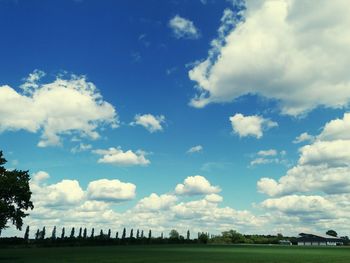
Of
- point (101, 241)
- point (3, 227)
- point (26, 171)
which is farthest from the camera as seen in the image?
point (101, 241)

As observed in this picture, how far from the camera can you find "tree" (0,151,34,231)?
63250mm

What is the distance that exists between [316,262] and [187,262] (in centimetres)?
1462

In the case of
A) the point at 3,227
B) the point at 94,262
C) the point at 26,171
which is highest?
the point at 26,171

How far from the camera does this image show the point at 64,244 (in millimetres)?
139000

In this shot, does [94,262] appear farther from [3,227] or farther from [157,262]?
[3,227]

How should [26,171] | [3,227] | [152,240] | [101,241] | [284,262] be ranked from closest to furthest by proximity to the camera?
[284,262] < [3,227] < [26,171] < [101,241] < [152,240]

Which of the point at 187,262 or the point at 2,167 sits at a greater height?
the point at 2,167

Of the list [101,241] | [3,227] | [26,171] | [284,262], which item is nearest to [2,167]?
[26,171]

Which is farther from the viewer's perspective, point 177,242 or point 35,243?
point 177,242

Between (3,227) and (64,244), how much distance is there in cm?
7862

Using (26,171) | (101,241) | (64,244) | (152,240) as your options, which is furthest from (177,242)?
(26,171)

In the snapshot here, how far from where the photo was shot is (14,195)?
65.1 meters

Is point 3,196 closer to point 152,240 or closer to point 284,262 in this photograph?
point 284,262

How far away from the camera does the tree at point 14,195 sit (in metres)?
63.2
